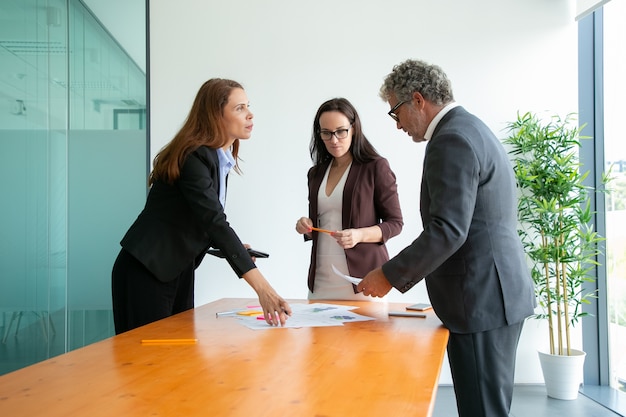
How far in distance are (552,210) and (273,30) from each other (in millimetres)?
2474

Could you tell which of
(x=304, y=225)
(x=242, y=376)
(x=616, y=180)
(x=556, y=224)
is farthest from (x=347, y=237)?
(x=616, y=180)

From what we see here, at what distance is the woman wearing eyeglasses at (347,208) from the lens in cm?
271

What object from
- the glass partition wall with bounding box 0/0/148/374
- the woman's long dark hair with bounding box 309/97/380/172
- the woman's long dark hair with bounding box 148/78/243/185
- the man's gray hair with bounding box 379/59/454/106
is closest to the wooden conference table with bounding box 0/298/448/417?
the woman's long dark hair with bounding box 148/78/243/185

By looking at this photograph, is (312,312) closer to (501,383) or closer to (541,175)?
(501,383)

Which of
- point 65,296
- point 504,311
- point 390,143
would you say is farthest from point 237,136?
point 390,143

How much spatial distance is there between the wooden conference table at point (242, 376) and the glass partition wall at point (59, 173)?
134cm

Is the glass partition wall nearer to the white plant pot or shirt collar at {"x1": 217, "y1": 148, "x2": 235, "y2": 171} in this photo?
shirt collar at {"x1": 217, "y1": 148, "x2": 235, "y2": 171}

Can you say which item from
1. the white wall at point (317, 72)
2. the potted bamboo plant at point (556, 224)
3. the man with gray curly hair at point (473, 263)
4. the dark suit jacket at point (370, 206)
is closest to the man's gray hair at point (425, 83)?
the man with gray curly hair at point (473, 263)

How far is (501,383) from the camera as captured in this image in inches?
72.9

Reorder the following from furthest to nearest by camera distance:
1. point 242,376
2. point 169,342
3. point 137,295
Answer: point 137,295
point 169,342
point 242,376

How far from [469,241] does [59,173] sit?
7.76 feet

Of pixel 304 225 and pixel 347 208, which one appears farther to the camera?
pixel 347 208

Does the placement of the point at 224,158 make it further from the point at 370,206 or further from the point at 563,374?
the point at 563,374

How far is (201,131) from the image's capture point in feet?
7.58
